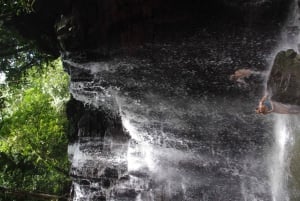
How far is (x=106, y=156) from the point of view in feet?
30.7

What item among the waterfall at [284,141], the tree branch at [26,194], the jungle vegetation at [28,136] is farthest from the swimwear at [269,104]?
the jungle vegetation at [28,136]

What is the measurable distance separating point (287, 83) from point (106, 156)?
5.07 meters

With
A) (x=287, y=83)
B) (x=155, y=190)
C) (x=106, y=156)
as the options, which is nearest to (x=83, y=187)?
(x=106, y=156)

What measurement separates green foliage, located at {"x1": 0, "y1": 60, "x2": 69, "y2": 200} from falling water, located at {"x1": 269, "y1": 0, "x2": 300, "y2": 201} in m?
8.11

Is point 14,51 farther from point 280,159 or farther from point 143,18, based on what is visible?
point 280,159

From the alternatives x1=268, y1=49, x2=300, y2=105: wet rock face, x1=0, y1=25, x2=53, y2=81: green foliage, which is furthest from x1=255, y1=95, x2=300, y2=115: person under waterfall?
x1=0, y1=25, x2=53, y2=81: green foliage

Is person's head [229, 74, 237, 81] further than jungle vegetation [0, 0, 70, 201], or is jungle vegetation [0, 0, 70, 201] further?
jungle vegetation [0, 0, 70, 201]

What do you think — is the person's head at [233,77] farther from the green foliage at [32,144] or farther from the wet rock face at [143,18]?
the green foliage at [32,144]

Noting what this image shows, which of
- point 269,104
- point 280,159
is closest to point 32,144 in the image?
point 280,159

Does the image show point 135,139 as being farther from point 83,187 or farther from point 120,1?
point 120,1

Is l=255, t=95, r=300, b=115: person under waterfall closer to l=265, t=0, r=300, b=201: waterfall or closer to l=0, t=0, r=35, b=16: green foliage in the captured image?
l=265, t=0, r=300, b=201: waterfall

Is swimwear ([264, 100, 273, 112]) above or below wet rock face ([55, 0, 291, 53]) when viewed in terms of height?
below

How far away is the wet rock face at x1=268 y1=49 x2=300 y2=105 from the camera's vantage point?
6.42 m

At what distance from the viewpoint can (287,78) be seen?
21.3 ft
